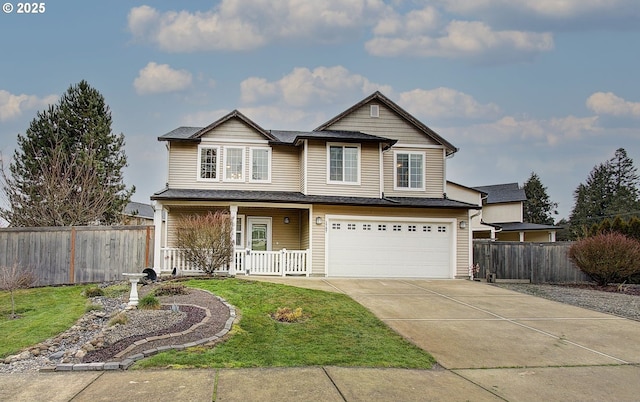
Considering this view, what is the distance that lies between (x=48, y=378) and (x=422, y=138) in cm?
1659

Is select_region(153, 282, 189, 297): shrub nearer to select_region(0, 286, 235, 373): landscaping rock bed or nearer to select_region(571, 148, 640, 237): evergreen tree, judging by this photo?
select_region(0, 286, 235, 373): landscaping rock bed

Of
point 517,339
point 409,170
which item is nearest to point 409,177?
point 409,170

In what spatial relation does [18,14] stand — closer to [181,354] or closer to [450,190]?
[181,354]

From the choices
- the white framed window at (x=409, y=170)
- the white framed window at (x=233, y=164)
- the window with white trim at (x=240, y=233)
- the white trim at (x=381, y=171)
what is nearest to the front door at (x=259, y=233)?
the window with white trim at (x=240, y=233)

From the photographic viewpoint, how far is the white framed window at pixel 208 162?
59.4 ft

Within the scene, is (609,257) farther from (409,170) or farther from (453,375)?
(453,375)

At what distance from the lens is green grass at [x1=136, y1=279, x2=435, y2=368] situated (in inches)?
251

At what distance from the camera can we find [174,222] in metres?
17.9

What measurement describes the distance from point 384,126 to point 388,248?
546cm

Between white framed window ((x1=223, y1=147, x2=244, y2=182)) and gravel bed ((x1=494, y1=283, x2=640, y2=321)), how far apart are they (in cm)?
1104

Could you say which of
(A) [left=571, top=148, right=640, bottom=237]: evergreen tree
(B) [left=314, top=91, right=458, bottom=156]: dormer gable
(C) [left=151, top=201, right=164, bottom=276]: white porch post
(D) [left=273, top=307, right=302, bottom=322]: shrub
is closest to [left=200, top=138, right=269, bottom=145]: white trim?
(B) [left=314, top=91, right=458, bottom=156]: dormer gable

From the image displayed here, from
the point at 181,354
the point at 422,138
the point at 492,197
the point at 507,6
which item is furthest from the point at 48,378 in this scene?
the point at 492,197

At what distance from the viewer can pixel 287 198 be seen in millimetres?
16688

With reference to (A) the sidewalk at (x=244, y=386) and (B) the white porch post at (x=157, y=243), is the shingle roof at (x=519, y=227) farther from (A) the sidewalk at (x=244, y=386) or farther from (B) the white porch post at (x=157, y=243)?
(A) the sidewalk at (x=244, y=386)
